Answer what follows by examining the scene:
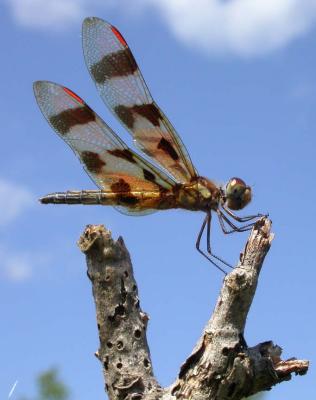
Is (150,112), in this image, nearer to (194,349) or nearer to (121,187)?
(121,187)

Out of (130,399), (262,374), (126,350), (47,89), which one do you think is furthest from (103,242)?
(47,89)

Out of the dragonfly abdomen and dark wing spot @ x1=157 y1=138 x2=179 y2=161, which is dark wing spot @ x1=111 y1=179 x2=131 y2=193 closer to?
the dragonfly abdomen

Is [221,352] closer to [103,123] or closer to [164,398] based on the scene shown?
[164,398]

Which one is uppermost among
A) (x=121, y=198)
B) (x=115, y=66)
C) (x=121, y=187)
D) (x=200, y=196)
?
(x=115, y=66)

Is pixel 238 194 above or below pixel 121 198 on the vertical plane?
above

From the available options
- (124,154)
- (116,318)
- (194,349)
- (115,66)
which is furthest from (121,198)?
(194,349)

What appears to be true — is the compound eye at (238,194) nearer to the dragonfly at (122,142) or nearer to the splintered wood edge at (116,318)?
the dragonfly at (122,142)

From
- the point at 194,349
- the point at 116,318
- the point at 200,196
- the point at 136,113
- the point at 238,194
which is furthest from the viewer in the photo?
the point at 136,113
